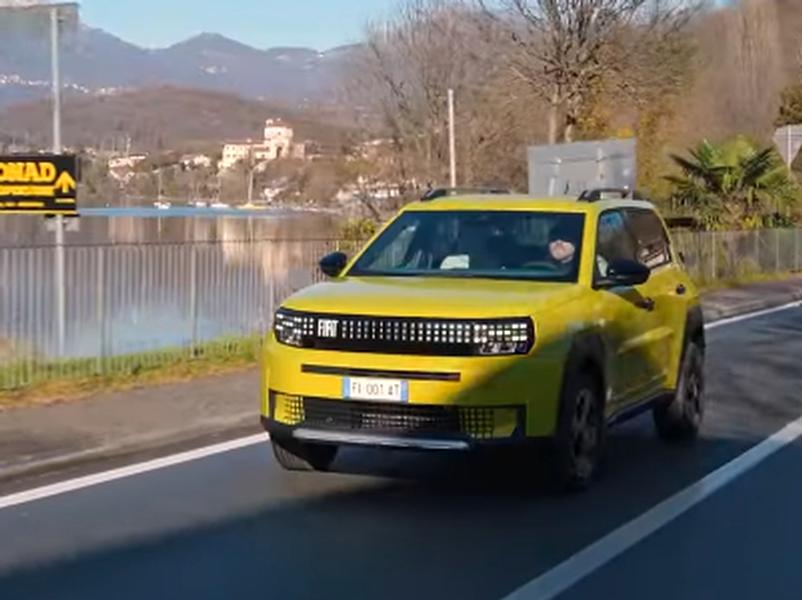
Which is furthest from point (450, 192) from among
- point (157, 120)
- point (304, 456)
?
point (157, 120)

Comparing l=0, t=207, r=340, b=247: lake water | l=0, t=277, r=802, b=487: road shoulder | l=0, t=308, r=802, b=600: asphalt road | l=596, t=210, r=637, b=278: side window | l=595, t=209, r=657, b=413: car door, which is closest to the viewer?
l=0, t=308, r=802, b=600: asphalt road

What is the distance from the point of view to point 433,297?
893cm

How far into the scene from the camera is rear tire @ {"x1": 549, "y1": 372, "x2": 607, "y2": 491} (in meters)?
8.91

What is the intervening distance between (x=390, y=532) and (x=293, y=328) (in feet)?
4.97

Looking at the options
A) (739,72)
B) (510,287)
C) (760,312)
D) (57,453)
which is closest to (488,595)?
(510,287)

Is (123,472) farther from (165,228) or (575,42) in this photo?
(575,42)

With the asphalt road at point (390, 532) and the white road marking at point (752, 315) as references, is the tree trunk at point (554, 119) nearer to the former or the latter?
the white road marking at point (752, 315)

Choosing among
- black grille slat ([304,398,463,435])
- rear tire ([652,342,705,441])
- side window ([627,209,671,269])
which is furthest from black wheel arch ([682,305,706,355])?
black grille slat ([304,398,463,435])

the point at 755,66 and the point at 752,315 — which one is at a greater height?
the point at 755,66

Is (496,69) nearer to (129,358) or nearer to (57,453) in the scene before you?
(129,358)

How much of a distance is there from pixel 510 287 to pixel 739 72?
216 ft

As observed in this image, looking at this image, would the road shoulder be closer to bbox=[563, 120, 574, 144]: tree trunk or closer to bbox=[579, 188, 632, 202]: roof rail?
bbox=[579, 188, 632, 202]: roof rail

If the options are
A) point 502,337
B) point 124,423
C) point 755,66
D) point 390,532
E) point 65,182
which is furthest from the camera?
point 755,66

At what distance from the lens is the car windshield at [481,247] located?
9836 millimetres
